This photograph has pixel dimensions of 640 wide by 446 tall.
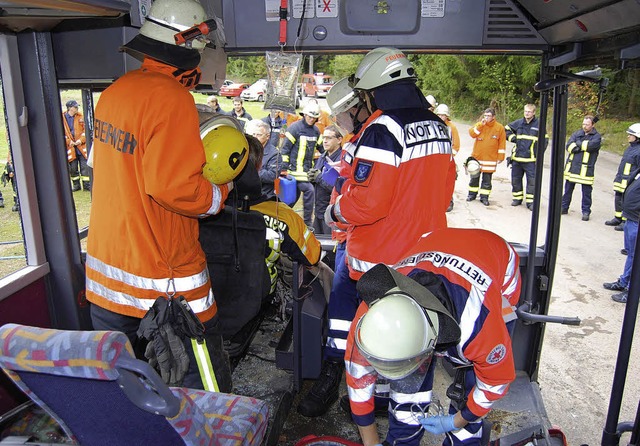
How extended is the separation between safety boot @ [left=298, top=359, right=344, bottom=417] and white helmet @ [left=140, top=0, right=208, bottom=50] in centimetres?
199

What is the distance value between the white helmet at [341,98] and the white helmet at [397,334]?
5.62ft

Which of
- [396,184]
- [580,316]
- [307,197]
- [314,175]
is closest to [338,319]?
[396,184]

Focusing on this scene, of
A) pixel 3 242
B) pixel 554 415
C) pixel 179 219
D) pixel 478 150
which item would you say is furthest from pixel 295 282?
pixel 478 150

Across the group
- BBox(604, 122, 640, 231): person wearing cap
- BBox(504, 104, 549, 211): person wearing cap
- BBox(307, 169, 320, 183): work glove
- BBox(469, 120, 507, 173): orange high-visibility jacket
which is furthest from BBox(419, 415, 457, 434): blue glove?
BBox(469, 120, 507, 173): orange high-visibility jacket

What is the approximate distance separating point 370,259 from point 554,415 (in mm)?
1921

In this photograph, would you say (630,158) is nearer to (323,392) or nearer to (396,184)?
(396,184)

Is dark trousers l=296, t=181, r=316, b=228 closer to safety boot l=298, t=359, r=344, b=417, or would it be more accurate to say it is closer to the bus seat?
safety boot l=298, t=359, r=344, b=417

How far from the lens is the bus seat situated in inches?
54.7

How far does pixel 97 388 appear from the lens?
1.44 metres

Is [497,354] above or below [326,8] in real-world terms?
below

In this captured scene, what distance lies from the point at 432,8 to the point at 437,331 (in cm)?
194

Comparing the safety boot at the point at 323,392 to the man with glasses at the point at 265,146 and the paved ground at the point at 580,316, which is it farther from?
the man with glasses at the point at 265,146

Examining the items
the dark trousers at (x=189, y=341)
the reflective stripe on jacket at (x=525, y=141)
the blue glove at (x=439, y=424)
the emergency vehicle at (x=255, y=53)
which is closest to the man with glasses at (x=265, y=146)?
the emergency vehicle at (x=255, y=53)

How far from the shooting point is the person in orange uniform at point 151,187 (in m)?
2.04
